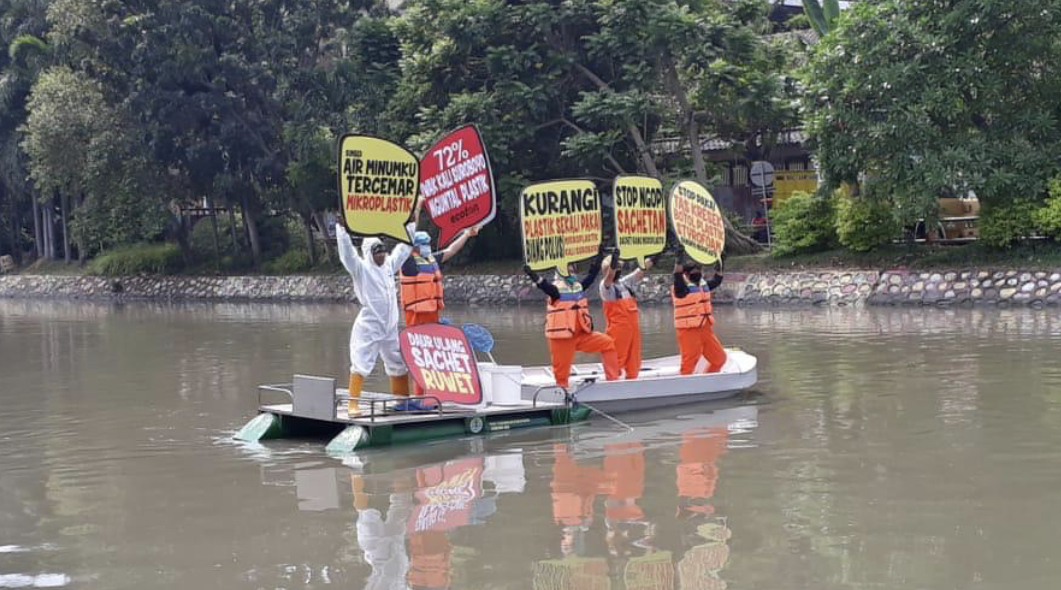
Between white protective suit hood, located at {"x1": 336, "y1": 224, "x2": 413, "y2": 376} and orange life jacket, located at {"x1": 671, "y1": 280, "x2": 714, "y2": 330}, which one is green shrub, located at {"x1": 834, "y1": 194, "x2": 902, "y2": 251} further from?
white protective suit hood, located at {"x1": 336, "y1": 224, "x2": 413, "y2": 376}

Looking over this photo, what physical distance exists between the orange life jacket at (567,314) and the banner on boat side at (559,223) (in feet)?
0.75

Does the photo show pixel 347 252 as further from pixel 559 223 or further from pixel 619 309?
pixel 619 309

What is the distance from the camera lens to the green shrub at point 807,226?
2850 centimetres

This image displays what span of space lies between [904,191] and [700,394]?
1305 centimetres

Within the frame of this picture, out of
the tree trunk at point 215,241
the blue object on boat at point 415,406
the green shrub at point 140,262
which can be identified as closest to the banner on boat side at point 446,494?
the blue object on boat at point 415,406

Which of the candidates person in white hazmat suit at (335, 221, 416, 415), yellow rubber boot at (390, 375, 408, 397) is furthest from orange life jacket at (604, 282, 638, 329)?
person in white hazmat suit at (335, 221, 416, 415)

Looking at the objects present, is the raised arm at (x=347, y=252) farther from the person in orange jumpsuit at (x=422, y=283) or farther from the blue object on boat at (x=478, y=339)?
the blue object on boat at (x=478, y=339)

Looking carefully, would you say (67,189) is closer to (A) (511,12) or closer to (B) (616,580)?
(A) (511,12)

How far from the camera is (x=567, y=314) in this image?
12.3m

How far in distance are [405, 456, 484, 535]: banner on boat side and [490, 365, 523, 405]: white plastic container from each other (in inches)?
66.4

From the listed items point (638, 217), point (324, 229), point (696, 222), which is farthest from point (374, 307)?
point (324, 229)

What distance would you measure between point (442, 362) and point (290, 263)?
30337mm

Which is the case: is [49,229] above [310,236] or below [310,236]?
above

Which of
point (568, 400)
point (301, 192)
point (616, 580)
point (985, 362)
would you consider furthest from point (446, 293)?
point (616, 580)
